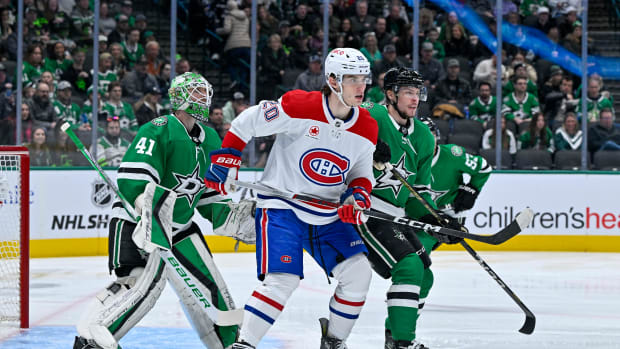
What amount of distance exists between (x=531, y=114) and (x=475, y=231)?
1.17 meters

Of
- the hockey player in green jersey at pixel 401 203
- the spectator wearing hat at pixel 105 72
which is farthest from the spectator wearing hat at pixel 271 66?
the hockey player in green jersey at pixel 401 203

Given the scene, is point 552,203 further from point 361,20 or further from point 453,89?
point 361,20

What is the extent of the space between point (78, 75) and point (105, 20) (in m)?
0.54

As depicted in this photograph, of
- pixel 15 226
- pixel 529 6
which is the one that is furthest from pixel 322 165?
pixel 529 6

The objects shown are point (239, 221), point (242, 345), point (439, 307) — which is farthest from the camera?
point (439, 307)

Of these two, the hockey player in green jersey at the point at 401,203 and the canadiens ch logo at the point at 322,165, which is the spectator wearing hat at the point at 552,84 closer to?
the hockey player in green jersey at the point at 401,203

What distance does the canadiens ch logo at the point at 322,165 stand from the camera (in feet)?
11.0

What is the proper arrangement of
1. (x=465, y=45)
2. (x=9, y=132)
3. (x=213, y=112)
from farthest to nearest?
(x=465, y=45) < (x=213, y=112) < (x=9, y=132)

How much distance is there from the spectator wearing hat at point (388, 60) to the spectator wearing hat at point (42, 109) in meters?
2.84

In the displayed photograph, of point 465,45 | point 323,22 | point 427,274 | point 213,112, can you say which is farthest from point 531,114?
point 427,274

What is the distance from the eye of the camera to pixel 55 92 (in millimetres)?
7652

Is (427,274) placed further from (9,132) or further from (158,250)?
(9,132)

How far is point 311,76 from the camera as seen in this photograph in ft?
26.7

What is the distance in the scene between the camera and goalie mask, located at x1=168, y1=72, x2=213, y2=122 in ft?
11.4
